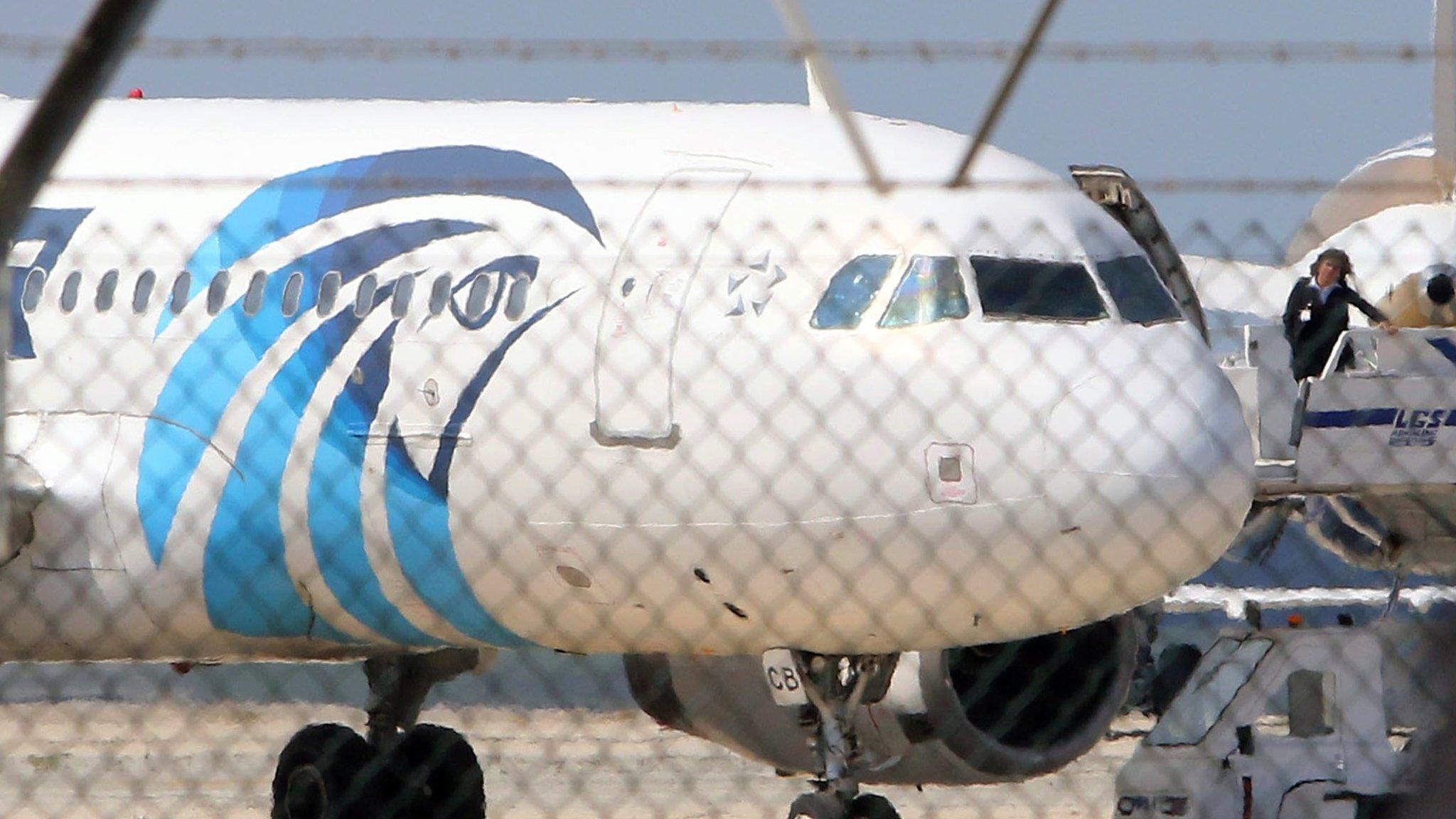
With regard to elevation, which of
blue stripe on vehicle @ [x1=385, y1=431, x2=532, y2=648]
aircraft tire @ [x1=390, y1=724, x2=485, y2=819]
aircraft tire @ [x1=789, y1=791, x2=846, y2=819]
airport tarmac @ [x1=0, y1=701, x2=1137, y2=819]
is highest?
blue stripe on vehicle @ [x1=385, y1=431, x2=532, y2=648]

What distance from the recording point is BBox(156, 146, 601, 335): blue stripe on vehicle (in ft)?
33.1

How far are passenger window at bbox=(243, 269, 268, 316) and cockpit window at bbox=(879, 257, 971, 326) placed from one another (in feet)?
8.46

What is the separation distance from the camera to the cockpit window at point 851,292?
30.2ft

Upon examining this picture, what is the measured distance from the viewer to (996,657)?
35.8ft

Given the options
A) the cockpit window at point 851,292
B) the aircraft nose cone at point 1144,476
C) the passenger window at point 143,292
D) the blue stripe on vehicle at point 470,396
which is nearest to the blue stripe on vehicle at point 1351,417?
the aircraft nose cone at point 1144,476

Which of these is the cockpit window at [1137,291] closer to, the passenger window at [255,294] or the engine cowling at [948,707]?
the engine cowling at [948,707]

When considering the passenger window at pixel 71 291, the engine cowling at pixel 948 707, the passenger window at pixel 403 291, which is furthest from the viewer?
the passenger window at pixel 71 291

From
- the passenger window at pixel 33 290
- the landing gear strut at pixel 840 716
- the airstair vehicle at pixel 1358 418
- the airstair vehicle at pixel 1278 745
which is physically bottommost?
the airstair vehicle at pixel 1278 745

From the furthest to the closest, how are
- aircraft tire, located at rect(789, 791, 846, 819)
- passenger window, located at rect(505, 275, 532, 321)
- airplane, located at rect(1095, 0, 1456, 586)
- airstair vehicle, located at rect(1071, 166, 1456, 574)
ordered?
airplane, located at rect(1095, 0, 1456, 586), airstair vehicle, located at rect(1071, 166, 1456, 574), passenger window, located at rect(505, 275, 532, 321), aircraft tire, located at rect(789, 791, 846, 819)

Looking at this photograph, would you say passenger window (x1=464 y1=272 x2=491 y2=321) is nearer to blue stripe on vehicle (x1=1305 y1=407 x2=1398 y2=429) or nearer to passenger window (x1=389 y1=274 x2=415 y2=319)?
passenger window (x1=389 y1=274 x2=415 y2=319)

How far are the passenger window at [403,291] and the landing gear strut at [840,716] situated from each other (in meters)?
2.06

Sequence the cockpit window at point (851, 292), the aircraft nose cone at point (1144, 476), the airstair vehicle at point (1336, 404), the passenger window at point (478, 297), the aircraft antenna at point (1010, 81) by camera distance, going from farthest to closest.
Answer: the airstair vehicle at point (1336, 404) → the passenger window at point (478, 297) → the cockpit window at point (851, 292) → the aircraft nose cone at point (1144, 476) → the aircraft antenna at point (1010, 81)

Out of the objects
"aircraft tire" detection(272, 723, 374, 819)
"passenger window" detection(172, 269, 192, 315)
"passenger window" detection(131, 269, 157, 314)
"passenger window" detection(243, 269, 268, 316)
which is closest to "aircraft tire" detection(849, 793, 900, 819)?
"passenger window" detection(243, 269, 268, 316)

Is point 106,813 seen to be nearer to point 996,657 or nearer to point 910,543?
point 996,657
